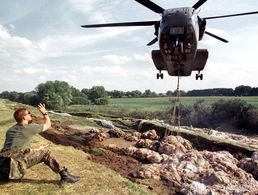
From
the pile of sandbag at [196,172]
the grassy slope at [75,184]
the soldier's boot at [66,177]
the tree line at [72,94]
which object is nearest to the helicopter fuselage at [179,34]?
the pile of sandbag at [196,172]

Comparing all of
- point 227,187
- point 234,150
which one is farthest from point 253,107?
point 227,187

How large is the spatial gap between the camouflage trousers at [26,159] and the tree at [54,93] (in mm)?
87362

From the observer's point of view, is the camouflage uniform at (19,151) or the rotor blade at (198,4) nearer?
the camouflage uniform at (19,151)

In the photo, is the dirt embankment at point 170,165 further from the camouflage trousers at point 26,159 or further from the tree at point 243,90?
the tree at point 243,90

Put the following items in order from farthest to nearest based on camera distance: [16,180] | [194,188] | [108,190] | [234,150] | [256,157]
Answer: [234,150] < [256,157] < [194,188] < [108,190] < [16,180]

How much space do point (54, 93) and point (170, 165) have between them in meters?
85.5

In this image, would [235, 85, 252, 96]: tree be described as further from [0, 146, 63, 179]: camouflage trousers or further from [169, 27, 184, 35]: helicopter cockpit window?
[0, 146, 63, 179]: camouflage trousers

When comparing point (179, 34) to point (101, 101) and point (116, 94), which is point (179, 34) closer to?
point (101, 101)

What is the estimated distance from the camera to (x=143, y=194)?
1168cm

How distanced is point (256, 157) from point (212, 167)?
23.2 ft

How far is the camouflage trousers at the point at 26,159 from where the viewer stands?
30.0 ft

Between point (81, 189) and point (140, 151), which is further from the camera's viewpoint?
point (140, 151)

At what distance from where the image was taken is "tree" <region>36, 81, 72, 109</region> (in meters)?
96.1

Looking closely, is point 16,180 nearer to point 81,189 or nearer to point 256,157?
point 81,189
